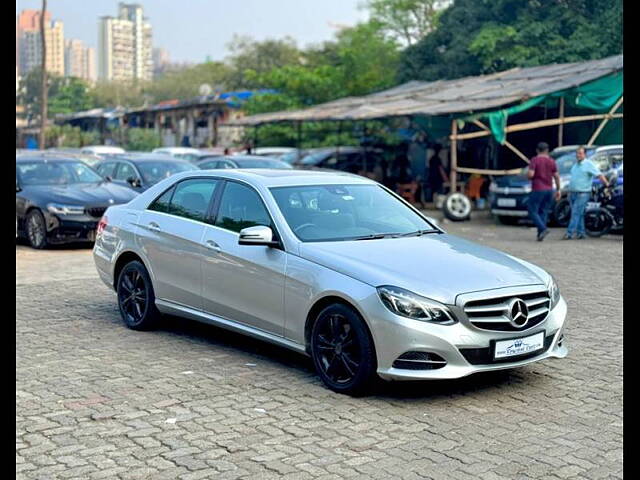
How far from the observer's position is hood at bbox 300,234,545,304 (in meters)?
6.20

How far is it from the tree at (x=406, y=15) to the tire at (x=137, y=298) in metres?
36.8

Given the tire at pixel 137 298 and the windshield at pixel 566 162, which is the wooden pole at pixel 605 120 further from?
the tire at pixel 137 298

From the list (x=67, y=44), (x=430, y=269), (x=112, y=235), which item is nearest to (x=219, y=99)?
(x=112, y=235)

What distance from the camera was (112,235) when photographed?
891 centimetres

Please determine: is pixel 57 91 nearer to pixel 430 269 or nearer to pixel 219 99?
pixel 219 99

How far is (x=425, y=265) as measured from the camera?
650 centimetres

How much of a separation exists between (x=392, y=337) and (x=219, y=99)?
40446 mm

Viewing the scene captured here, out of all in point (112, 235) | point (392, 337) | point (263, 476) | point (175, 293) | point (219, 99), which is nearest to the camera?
point (263, 476)

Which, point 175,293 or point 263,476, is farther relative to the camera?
point 175,293

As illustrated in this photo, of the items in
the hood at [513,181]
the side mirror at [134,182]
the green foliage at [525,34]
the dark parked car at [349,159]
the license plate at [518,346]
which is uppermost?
the green foliage at [525,34]

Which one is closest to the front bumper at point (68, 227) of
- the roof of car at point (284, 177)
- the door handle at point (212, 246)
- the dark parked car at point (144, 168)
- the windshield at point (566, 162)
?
the dark parked car at point (144, 168)

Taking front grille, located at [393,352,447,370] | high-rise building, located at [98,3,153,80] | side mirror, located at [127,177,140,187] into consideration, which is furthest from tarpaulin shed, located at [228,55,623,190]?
A: high-rise building, located at [98,3,153,80]

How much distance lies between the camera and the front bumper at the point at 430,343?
6.01 meters

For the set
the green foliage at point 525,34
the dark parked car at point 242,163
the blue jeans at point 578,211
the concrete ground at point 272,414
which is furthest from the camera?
the green foliage at point 525,34
